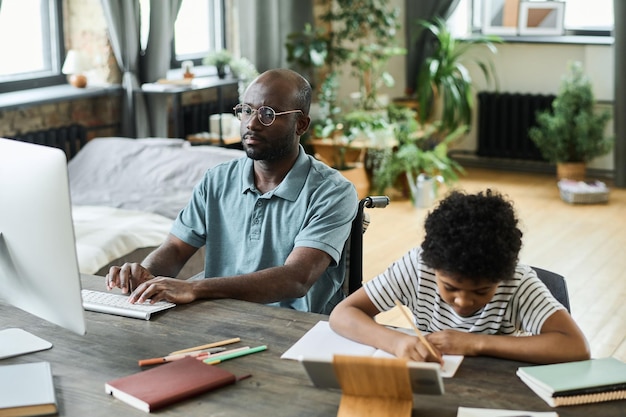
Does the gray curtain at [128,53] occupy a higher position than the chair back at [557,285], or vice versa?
the gray curtain at [128,53]

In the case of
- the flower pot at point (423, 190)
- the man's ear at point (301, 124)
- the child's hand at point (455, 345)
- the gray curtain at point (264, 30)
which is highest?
the gray curtain at point (264, 30)

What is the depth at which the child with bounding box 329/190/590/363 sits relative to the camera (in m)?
1.90

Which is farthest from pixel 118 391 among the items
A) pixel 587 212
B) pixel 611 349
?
pixel 587 212

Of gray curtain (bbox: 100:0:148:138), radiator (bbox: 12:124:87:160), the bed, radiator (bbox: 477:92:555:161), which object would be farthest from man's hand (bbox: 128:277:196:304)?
radiator (bbox: 477:92:555:161)

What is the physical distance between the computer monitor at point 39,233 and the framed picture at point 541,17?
6291 millimetres

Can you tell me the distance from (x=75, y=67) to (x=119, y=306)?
3.36 meters

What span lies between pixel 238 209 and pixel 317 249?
0.30m

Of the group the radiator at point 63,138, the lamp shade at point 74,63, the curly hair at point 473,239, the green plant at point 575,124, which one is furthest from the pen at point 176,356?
the green plant at point 575,124

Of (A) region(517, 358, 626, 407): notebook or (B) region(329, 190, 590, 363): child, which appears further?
(B) region(329, 190, 590, 363): child

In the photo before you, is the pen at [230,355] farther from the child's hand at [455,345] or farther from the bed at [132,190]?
the bed at [132,190]

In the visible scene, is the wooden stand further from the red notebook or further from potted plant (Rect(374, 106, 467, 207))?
potted plant (Rect(374, 106, 467, 207))

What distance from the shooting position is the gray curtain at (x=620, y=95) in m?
6.88

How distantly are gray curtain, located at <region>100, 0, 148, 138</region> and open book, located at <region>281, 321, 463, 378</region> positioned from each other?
3887mm

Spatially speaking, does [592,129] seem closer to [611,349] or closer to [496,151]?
[496,151]
